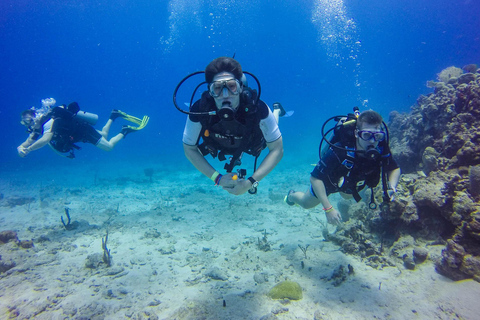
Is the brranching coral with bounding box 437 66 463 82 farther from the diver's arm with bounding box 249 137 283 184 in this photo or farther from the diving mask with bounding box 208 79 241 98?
the diving mask with bounding box 208 79 241 98

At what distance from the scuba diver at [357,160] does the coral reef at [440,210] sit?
3.23 ft

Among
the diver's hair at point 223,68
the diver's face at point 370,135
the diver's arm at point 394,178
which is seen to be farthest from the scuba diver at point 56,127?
the diver's arm at point 394,178

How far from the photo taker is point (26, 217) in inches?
378

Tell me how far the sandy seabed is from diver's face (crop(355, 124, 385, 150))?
2495 mm

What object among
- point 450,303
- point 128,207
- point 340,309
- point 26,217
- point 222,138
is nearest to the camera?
point 450,303

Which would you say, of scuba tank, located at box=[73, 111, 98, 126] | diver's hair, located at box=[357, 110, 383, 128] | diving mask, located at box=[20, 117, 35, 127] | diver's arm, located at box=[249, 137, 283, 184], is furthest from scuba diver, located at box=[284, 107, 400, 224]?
diving mask, located at box=[20, 117, 35, 127]

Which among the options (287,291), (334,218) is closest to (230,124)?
(334,218)

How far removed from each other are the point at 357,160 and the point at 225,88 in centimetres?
290

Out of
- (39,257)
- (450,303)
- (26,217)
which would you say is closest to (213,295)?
(450,303)

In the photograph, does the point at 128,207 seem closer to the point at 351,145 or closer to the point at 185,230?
the point at 185,230

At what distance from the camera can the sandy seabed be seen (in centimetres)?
346

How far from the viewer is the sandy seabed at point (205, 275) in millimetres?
3457

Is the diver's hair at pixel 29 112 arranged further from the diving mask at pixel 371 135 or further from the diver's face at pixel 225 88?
the diving mask at pixel 371 135

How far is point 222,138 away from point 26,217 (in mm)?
11402
